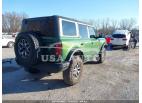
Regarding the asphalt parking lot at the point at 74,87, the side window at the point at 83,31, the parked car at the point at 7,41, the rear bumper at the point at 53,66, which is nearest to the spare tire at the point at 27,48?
the rear bumper at the point at 53,66

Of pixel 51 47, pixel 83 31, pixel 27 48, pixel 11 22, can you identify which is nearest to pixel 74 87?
pixel 51 47

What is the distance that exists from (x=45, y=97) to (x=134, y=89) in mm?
2528

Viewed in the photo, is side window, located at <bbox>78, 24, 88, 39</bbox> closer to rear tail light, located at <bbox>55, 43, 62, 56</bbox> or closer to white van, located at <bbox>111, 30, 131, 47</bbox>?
rear tail light, located at <bbox>55, 43, 62, 56</bbox>

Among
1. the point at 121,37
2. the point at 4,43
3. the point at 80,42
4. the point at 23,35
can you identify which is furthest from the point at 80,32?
the point at 4,43

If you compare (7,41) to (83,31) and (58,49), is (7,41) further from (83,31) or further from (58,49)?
(58,49)

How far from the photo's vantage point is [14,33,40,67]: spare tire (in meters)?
5.45

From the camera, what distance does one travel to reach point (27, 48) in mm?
5582

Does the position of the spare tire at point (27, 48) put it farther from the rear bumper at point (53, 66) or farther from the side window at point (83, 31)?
the side window at point (83, 31)

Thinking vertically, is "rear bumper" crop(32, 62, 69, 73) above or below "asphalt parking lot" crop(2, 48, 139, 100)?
above

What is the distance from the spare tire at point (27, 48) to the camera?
5.45 metres

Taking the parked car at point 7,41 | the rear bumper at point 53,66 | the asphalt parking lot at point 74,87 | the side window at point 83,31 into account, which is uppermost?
the side window at point 83,31

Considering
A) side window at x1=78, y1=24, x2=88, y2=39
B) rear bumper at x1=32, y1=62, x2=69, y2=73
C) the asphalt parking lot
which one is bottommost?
the asphalt parking lot

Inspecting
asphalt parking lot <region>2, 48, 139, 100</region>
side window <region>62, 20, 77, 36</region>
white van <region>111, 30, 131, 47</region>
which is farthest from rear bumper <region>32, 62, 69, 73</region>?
white van <region>111, 30, 131, 47</region>

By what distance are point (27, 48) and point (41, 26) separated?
32.0 inches
